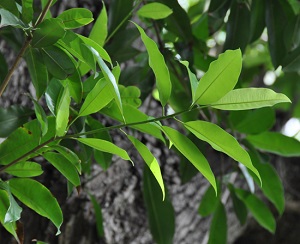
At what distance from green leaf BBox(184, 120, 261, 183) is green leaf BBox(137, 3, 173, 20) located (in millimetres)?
280

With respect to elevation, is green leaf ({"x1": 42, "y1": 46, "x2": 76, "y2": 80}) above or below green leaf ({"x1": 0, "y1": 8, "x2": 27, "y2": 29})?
below

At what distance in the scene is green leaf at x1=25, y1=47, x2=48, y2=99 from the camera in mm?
693

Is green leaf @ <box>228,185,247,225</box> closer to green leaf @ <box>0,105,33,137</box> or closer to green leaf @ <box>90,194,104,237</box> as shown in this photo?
green leaf @ <box>90,194,104,237</box>

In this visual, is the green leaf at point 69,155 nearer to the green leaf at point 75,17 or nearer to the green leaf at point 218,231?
the green leaf at point 75,17

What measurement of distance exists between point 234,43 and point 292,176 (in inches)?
24.0

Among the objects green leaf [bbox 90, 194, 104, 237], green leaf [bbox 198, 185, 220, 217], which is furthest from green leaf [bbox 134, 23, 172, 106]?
green leaf [bbox 198, 185, 220, 217]

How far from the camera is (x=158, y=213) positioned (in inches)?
40.7

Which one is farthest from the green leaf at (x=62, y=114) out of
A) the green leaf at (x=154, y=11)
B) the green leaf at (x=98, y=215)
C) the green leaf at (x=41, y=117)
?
the green leaf at (x=98, y=215)

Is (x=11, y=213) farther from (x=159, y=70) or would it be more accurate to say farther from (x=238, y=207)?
(x=238, y=207)

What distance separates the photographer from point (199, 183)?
128 centimetres

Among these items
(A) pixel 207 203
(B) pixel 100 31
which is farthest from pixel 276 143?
(B) pixel 100 31

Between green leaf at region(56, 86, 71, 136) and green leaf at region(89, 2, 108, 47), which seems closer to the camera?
green leaf at region(56, 86, 71, 136)

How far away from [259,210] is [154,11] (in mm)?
450

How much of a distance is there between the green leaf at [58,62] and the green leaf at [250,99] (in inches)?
6.7
